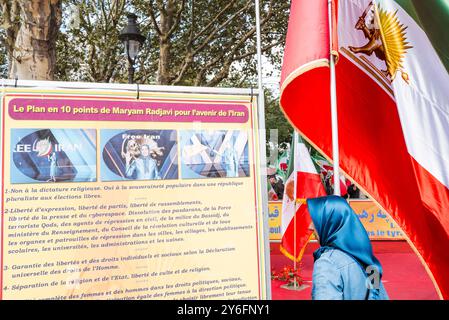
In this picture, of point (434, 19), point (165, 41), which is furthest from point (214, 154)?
point (165, 41)

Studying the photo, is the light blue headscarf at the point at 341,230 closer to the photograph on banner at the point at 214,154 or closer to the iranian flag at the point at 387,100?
the photograph on banner at the point at 214,154

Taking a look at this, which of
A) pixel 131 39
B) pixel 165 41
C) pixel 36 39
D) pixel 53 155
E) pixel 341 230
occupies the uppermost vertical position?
pixel 165 41

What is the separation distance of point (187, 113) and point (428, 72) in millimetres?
1516

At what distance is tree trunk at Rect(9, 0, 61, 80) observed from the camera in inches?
141

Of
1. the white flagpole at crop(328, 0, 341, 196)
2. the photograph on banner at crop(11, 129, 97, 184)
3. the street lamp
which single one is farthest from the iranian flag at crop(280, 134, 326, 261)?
the photograph on banner at crop(11, 129, 97, 184)

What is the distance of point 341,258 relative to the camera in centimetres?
176

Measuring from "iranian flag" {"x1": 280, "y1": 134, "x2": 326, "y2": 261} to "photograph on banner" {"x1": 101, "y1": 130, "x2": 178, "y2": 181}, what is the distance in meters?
4.73

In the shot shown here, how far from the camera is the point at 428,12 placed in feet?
8.05

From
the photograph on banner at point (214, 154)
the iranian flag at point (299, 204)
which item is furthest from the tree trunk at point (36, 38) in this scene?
the iranian flag at point (299, 204)

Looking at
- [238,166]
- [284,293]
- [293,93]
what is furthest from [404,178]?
[284,293]

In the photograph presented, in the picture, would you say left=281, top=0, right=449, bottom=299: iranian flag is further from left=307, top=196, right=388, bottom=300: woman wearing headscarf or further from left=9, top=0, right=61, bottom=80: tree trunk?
left=9, top=0, right=61, bottom=80: tree trunk

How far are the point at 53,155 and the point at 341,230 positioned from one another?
1395 mm

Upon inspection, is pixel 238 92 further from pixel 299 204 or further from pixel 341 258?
pixel 299 204
